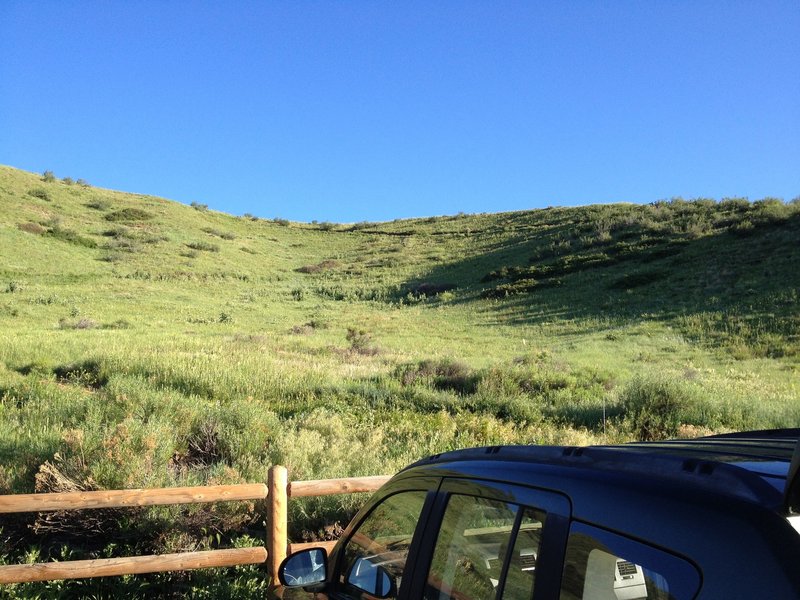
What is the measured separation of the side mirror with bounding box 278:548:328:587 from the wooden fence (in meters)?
2.26

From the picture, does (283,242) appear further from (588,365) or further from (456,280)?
(588,365)

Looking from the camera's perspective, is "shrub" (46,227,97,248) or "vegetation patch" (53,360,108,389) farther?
"shrub" (46,227,97,248)

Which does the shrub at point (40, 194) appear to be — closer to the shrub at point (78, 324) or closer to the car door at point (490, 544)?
the shrub at point (78, 324)

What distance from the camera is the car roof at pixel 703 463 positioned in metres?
1.30

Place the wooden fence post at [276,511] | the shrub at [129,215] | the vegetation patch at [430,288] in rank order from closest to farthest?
1. the wooden fence post at [276,511]
2. the vegetation patch at [430,288]
3. the shrub at [129,215]

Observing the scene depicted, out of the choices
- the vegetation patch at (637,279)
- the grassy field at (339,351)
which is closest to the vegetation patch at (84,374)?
the grassy field at (339,351)

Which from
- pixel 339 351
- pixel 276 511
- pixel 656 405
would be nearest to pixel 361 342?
pixel 339 351

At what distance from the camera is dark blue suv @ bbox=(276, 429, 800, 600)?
1244 mm

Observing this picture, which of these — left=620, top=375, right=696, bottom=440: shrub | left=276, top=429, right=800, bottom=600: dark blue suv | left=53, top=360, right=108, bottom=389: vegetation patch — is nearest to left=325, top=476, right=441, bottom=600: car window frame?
left=276, top=429, right=800, bottom=600: dark blue suv

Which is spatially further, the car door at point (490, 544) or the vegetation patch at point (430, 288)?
the vegetation patch at point (430, 288)

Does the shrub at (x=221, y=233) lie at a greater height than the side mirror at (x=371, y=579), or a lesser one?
greater

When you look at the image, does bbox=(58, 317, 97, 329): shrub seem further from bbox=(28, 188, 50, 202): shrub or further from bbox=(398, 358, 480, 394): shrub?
bbox=(28, 188, 50, 202): shrub

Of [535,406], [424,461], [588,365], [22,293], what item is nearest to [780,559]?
[424,461]

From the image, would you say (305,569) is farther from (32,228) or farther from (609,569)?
(32,228)
